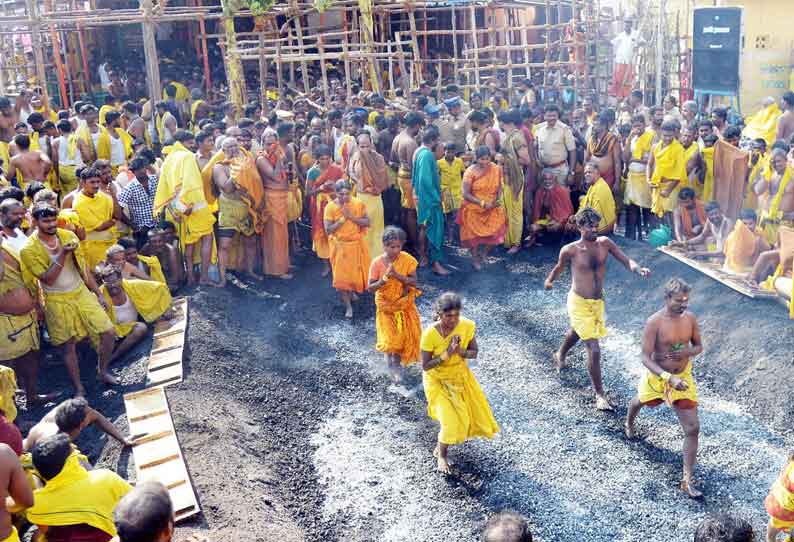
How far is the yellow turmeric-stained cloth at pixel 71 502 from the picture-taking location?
427 centimetres

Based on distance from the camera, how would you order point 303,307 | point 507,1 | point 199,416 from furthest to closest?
point 507,1, point 303,307, point 199,416

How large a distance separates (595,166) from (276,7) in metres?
8.49

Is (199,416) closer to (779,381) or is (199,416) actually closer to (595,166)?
(779,381)

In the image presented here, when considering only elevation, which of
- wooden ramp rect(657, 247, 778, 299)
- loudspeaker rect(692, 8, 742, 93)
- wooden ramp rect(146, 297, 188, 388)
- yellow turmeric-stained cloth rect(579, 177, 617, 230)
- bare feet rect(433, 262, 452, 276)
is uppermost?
loudspeaker rect(692, 8, 742, 93)

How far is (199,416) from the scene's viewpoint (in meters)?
6.64

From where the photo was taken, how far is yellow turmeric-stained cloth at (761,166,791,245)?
820 centimetres

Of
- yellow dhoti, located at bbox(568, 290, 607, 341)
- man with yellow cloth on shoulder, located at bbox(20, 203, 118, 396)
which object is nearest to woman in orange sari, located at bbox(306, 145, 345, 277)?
man with yellow cloth on shoulder, located at bbox(20, 203, 118, 396)

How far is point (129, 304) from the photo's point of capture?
8117 mm

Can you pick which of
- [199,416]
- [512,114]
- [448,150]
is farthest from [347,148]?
[199,416]

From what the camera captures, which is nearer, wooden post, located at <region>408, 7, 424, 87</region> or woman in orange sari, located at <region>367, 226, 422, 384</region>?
woman in orange sari, located at <region>367, 226, 422, 384</region>

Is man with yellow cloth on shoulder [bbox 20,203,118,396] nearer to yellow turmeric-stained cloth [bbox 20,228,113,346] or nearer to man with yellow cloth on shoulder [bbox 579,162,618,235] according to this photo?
yellow turmeric-stained cloth [bbox 20,228,113,346]

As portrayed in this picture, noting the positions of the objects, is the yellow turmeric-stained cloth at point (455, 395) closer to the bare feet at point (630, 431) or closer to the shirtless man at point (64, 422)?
the bare feet at point (630, 431)

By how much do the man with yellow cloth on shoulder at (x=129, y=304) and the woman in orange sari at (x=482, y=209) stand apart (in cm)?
398

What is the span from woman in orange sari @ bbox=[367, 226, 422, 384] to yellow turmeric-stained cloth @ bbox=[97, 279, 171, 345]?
2.44 metres
